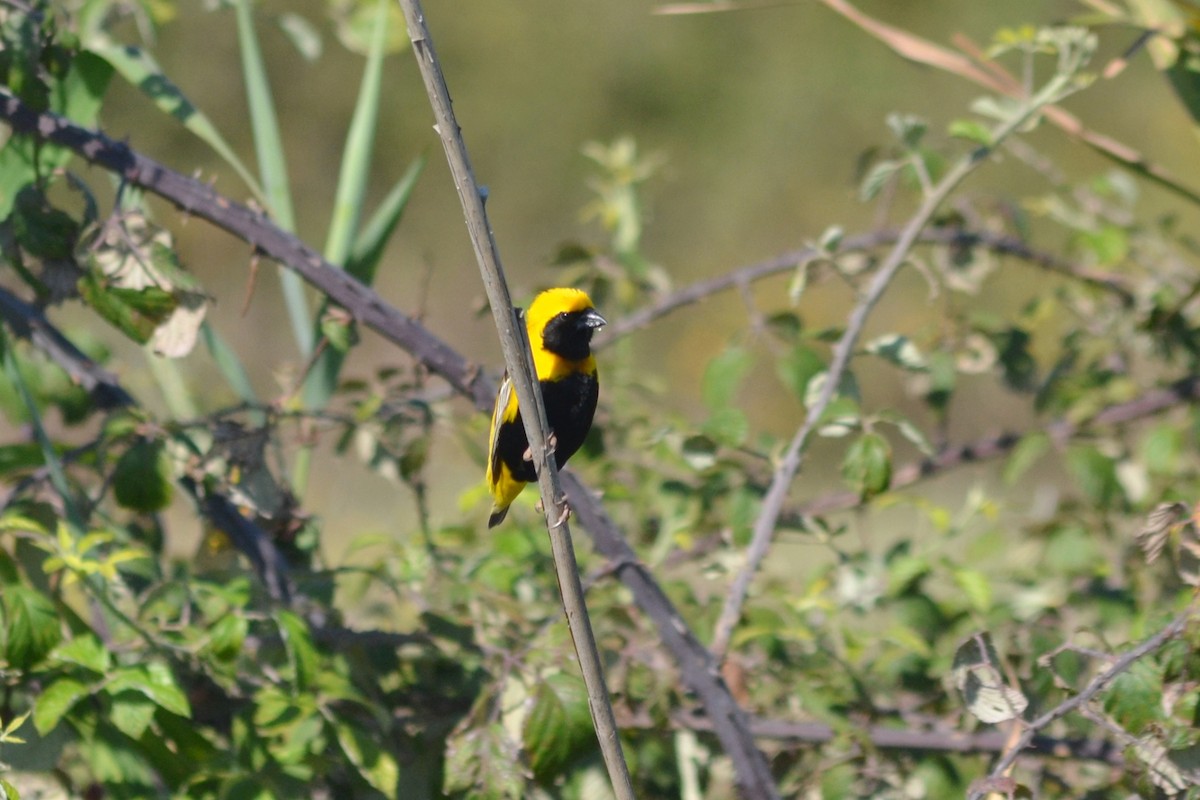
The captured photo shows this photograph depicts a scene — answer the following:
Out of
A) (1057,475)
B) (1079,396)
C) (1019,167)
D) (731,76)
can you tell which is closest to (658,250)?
(731,76)

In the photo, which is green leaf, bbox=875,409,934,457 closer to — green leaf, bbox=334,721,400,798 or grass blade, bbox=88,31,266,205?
green leaf, bbox=334,721,400,798

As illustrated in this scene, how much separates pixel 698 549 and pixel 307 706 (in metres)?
1.07

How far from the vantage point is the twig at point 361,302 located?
1.96 m

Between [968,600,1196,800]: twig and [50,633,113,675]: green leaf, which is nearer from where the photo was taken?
[968,600,1196,800]: twig

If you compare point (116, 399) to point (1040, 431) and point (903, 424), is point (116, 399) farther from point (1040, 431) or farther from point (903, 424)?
point (1040, 431)

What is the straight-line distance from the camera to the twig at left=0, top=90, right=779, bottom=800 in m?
1.96

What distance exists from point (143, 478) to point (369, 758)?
617 mm

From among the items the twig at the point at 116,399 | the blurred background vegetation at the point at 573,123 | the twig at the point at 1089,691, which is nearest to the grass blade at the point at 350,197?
→ the twig at the point at 116,399

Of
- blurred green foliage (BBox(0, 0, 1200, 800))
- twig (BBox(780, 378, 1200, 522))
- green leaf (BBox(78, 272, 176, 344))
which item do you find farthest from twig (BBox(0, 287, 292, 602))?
twig (BBox(780, 378, 1200, 522))

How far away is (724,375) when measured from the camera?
2.59m

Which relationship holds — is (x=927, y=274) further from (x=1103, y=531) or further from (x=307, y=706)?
(x=307, y=706)

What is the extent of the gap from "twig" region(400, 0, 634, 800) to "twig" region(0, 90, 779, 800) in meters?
0.46

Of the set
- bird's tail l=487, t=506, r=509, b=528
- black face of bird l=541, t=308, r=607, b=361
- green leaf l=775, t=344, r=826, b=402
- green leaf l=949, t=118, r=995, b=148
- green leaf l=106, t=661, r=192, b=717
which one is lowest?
green leaf l=106, t=661, r=192, b=717

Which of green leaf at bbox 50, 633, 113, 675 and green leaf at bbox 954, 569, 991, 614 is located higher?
green leaf at bbox 50, 633, 113, 675
